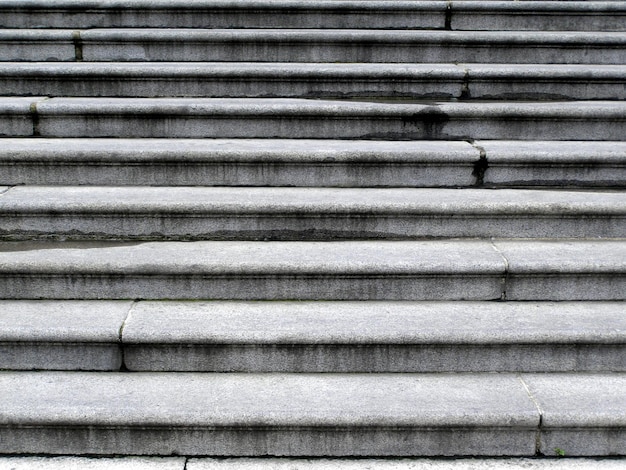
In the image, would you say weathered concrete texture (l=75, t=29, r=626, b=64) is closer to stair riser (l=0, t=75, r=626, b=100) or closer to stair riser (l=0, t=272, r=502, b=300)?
stair riser (l=0, t=75, r=626, b=100)

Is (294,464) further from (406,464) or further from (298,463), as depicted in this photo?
(406,464)

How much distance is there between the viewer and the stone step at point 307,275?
Result: 3035mm

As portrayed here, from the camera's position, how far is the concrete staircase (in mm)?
2594

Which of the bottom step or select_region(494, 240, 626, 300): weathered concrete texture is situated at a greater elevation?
select_region(494, 240, 626, 300): weathered concrete texture

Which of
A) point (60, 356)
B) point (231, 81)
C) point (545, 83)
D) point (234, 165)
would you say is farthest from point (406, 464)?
point (545, 83)

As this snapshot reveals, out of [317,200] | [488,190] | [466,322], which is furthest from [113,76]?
[466,322]

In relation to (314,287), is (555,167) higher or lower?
higher

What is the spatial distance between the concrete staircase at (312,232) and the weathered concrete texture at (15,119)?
0.6 inches

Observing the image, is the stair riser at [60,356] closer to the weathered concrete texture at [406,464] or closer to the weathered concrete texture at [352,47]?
the weathered concrete texture at [406,464]

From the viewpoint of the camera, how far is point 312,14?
476 cm

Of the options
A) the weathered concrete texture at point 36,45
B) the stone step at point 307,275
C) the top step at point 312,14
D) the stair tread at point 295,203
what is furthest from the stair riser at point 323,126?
the top step at point 312,14

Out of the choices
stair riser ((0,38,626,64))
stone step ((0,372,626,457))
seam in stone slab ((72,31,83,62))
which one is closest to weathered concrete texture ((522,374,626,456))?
stone step ((0,372,626,457))

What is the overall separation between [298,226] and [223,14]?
2170 mm

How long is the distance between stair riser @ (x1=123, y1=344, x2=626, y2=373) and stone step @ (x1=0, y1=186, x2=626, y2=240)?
0.73m
